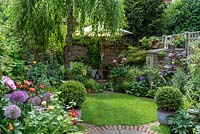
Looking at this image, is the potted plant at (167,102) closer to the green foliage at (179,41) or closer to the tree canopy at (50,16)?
the tree canopy at (50,16)

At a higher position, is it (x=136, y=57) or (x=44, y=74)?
(x=136, y=57)

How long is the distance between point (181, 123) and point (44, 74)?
128 inches

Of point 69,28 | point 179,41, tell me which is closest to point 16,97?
point 69,28

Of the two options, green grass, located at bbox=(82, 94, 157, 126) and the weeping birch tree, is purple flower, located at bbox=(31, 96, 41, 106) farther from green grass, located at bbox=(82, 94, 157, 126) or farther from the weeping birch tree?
the weeping birch tree

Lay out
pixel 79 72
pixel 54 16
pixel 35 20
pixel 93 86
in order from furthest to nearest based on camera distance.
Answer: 1. pixel 79 72
2. pixel 93 86
3. pixel 54 16
4. pixel 35 20

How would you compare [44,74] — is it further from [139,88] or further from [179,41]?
[179,41]

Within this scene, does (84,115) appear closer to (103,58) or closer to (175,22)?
(103,58)

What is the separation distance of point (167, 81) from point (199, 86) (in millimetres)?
2685

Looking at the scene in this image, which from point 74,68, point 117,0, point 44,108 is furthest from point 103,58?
point 44,108

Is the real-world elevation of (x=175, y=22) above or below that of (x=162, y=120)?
above

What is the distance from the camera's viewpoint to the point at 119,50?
13156mm

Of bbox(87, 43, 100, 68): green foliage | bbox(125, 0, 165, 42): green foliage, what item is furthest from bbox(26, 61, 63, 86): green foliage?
bbox(125, 0, 165, 42): green foliage

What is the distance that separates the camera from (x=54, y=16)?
26.8 ft

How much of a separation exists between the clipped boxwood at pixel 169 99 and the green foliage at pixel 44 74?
2444mm
